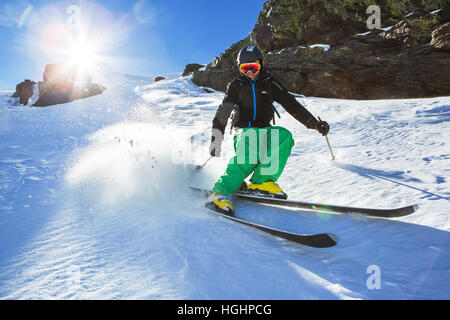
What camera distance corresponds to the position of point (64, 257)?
57.8 inches

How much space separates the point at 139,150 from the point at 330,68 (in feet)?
37.3

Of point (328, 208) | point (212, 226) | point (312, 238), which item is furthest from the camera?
point (328, 208)

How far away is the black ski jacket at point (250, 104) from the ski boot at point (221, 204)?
3.09 feet

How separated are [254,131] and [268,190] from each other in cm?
66

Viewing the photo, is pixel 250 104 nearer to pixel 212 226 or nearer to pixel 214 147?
pixel 214 147

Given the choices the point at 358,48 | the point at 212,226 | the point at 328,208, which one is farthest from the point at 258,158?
the point at 358,48

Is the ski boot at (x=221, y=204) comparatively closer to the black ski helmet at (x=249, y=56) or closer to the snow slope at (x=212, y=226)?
the snow slope at (x=212, y=226)

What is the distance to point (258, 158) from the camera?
8.59ft

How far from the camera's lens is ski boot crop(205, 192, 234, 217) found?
2.20 meters

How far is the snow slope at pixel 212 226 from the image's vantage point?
3.93ft

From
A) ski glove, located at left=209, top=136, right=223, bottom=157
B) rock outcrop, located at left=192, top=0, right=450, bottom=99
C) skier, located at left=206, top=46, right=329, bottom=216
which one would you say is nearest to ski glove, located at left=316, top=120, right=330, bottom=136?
skier, located at left=206, top=46, right=329, bottom=216

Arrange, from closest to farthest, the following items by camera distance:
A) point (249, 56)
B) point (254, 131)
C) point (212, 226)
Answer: point (212, 226)
point (254, 131)
point (249, 56)

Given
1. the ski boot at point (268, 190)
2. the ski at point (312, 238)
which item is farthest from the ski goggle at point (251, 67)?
the ski at point (312, 238)

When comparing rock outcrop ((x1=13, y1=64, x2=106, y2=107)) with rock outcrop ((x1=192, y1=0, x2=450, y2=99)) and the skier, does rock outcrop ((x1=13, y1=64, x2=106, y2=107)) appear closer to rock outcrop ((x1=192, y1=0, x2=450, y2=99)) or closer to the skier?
rock outcrop ((x1=192, y1=0, x2=450, y2=99))
